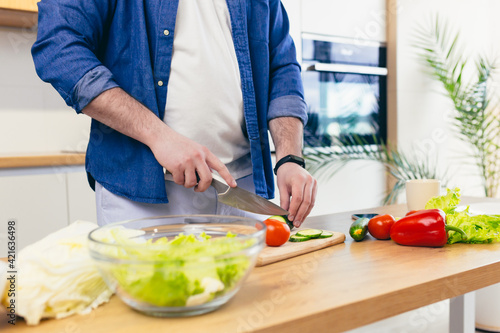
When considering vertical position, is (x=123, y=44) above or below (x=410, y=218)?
above

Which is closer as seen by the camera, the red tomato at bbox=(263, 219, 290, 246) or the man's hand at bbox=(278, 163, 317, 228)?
the red tomato at bbox=(263, 219, 290, 246)

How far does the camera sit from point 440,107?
12.8 feet

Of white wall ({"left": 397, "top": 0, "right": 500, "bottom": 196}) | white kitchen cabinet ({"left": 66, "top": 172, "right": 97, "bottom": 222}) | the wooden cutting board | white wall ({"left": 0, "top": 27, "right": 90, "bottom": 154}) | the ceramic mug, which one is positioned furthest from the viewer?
white wall ({"left": 397, "top": 0, "right": 500, "bottom": 196})

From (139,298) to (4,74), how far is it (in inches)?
85.9

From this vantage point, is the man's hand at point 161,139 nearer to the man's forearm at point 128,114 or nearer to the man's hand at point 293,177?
the man's forearm at point 128,114

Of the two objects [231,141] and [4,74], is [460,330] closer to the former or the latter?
[231,141]

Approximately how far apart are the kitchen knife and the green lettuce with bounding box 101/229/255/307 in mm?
379

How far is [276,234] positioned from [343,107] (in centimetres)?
250

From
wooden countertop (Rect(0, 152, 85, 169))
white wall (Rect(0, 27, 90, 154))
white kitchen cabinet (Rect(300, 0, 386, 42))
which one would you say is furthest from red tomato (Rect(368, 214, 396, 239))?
white kitchen cabinet (Rect(300, 0, 386, 42))

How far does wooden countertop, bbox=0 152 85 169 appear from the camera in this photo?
6.26 feet

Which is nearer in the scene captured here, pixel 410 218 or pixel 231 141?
pixel 410 218

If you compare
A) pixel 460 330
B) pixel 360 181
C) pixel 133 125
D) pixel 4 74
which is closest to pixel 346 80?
pixel 360 181

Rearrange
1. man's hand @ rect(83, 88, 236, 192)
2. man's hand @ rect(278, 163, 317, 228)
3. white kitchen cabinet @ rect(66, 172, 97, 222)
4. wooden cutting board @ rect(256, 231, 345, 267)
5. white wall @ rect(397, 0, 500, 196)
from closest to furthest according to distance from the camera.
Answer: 1. wooden cutting board @ rect(256, 231, 345, 267)
2. man's hand @ rect(83, 88, 236, 192)
3. man's hand @ rect(278, 163, 317, 228)
4. white kitchen cabinet @ rect(66, 172, 97, 222)
5. white wall @ rect(397, 0, 500, 196)

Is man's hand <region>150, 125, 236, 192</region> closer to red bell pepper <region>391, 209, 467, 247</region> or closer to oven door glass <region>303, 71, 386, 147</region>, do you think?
red bell pepper <region>391, 209, 467, 247</region>
